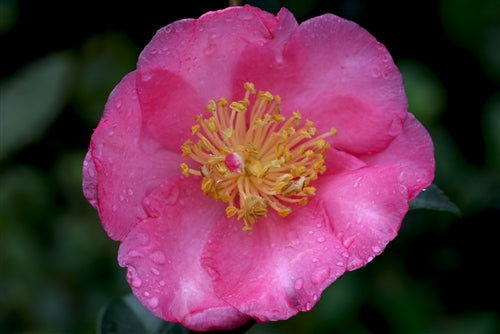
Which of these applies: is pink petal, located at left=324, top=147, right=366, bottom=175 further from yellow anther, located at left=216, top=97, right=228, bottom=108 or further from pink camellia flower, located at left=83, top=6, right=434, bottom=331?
yellow anther, located at left=216, top=97, right=228, bottom=108

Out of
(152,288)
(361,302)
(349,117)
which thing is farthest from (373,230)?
(361,302)

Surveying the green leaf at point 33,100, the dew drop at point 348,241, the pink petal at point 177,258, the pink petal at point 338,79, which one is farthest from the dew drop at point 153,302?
the green leaf at point 33,100

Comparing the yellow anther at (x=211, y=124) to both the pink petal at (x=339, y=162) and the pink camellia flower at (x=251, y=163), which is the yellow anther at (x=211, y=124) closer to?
the pink camellia flower at (x=251, y=163)

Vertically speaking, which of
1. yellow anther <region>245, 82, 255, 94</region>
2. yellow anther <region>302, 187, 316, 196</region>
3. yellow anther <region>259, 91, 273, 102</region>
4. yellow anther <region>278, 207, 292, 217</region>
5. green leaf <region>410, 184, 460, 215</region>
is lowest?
yellow anther <region>278, 207, 292, 217</region>

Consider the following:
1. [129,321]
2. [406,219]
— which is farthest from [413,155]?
[406,219]

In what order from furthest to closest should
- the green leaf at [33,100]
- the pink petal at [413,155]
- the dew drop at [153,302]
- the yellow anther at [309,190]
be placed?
the green leaf at [33,100] < the yellow anther at [309,190] < the pink petal at [413,155] < the dew drop at [153,302]

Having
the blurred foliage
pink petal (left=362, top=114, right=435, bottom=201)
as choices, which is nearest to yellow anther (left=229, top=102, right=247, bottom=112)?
pink petal (left=362, top=114, right=435, bottom=201)

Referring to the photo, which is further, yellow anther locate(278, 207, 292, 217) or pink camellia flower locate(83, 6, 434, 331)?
yellow anther locate(278, 207, 292, 217)
